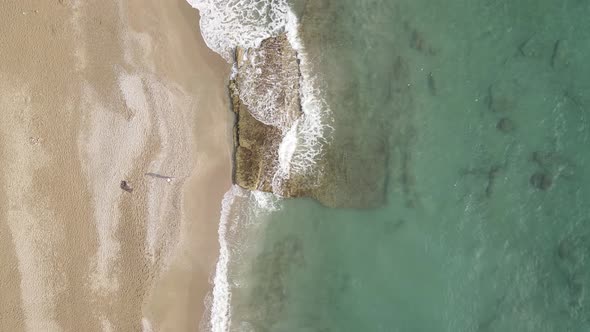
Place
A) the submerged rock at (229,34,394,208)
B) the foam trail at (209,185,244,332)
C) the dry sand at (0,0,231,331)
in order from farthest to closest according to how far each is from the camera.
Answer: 1. the foam trail at (209,185,244,332)
2. the submerged rock at (229,34,394,208)
3. the dry sand at (0,0,231,331)

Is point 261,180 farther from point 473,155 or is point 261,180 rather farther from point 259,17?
point 473,155

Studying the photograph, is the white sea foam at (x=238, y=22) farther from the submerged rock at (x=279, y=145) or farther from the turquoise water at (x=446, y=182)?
the turquoise water at (x=446, y=182)

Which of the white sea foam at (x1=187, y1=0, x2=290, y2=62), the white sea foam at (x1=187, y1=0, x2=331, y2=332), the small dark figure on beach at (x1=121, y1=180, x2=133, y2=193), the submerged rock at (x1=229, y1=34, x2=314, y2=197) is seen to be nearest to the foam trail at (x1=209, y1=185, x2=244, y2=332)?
the white sea foam at (x1=187, y1=0, x2=331, y2=332)

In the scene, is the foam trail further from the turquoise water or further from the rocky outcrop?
the rocky outcrop

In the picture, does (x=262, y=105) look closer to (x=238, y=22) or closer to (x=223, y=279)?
(x=238, y=22)

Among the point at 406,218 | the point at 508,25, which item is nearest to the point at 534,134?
the point at 508,25
